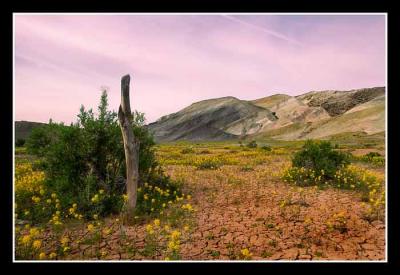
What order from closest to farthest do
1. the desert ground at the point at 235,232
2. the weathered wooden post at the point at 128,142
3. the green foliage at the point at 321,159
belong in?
the desert ground at the point at 235,232
the weathered wooden post at the point at 128,142
the green foliage at the point at 321,159

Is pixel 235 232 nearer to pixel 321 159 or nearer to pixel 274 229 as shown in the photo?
pixel 274 229

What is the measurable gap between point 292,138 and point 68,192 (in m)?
77.4

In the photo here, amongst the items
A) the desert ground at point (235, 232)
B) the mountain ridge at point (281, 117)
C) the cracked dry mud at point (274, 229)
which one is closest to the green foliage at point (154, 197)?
the desert ground at point (235, 232)

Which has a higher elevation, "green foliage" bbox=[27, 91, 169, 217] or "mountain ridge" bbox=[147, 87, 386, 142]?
"mountain ridge" bbox=[147, 87, 386, 142]

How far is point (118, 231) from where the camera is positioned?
5.61 meters

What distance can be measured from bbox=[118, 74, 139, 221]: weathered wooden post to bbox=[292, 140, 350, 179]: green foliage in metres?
6.48

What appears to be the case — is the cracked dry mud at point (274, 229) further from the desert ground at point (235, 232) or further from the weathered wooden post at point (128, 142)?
the weathered wooden post at point (128, 142)

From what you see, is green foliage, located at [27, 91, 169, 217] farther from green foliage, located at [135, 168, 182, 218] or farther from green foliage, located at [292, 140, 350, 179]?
green foliage, located at [292, 140, 350, 179]

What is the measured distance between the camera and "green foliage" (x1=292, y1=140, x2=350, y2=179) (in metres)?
10.1

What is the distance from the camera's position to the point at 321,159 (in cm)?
1036

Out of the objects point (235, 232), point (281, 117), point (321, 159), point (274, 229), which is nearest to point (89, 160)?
point (235, 232)

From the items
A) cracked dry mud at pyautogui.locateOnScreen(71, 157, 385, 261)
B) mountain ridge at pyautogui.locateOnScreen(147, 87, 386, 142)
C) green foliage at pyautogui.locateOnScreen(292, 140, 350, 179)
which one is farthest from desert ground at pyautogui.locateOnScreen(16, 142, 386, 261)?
mountain ridge at pyautogui.locateOnScreen(147, 87, 386, 142)

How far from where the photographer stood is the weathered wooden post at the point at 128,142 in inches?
222

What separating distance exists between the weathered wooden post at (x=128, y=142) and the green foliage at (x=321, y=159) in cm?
648
